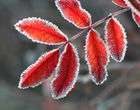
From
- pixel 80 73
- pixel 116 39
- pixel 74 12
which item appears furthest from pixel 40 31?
pixel 80 73

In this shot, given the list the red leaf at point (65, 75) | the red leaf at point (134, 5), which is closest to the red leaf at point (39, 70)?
the red leaf at point (65, 75)

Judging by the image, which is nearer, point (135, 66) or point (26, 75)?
point (26, 75)

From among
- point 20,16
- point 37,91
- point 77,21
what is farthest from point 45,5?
point 77,21

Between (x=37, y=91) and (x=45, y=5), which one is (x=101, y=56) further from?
(x=45, y=5)

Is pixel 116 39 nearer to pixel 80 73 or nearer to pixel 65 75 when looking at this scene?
pixel 65 75

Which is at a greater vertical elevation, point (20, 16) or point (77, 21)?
point (77, 21)

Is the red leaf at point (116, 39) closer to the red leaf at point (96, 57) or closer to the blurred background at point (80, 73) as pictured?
the red leaf at point (96, 57)

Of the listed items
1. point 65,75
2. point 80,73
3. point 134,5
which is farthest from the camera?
point 80,73
